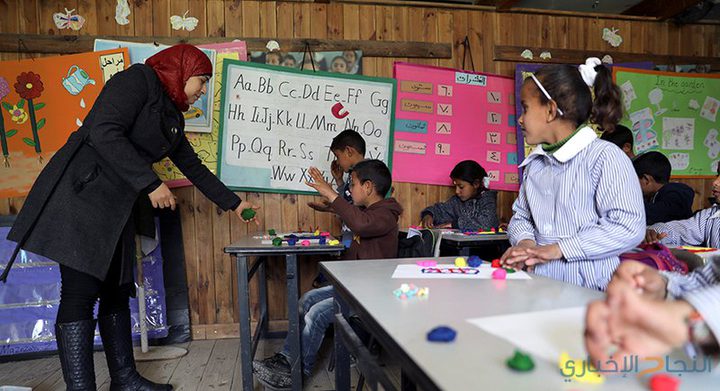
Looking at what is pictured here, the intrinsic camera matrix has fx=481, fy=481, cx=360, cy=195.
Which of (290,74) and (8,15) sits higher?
(8,15)

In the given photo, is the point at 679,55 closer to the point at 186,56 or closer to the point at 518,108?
the point at 518,108

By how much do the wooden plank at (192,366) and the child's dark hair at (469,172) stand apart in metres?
1.93

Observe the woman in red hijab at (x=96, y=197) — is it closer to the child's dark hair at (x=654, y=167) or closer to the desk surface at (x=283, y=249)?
the desk surface at (x=283, y=249)

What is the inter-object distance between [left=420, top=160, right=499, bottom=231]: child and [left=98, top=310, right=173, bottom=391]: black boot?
1.93 metres

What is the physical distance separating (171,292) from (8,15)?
2017 mm

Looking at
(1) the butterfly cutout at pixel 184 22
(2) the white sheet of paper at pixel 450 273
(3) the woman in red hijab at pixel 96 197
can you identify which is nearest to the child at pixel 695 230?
(2) the white sheet of paper at pixel 450 273

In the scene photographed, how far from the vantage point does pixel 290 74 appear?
3240 mm

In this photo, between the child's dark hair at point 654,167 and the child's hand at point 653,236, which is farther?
the child's dark hair at point 654,167

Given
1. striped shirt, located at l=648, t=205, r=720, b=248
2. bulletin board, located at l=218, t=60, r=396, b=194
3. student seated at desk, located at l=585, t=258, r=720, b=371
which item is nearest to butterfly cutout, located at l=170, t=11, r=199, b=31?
bulletin board, located at l=218, t=60, r=396, b=194

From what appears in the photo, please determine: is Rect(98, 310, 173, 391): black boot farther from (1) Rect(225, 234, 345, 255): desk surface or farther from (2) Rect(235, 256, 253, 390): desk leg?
(1) Rect(225, 234, 345, 255): desk surface

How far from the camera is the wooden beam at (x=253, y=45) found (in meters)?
3.00

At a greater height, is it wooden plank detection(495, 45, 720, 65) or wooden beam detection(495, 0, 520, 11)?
wooden beam detection(495, 0, 520, 11)

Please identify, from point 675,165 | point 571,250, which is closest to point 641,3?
point 675,165

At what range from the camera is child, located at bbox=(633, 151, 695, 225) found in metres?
2.70
